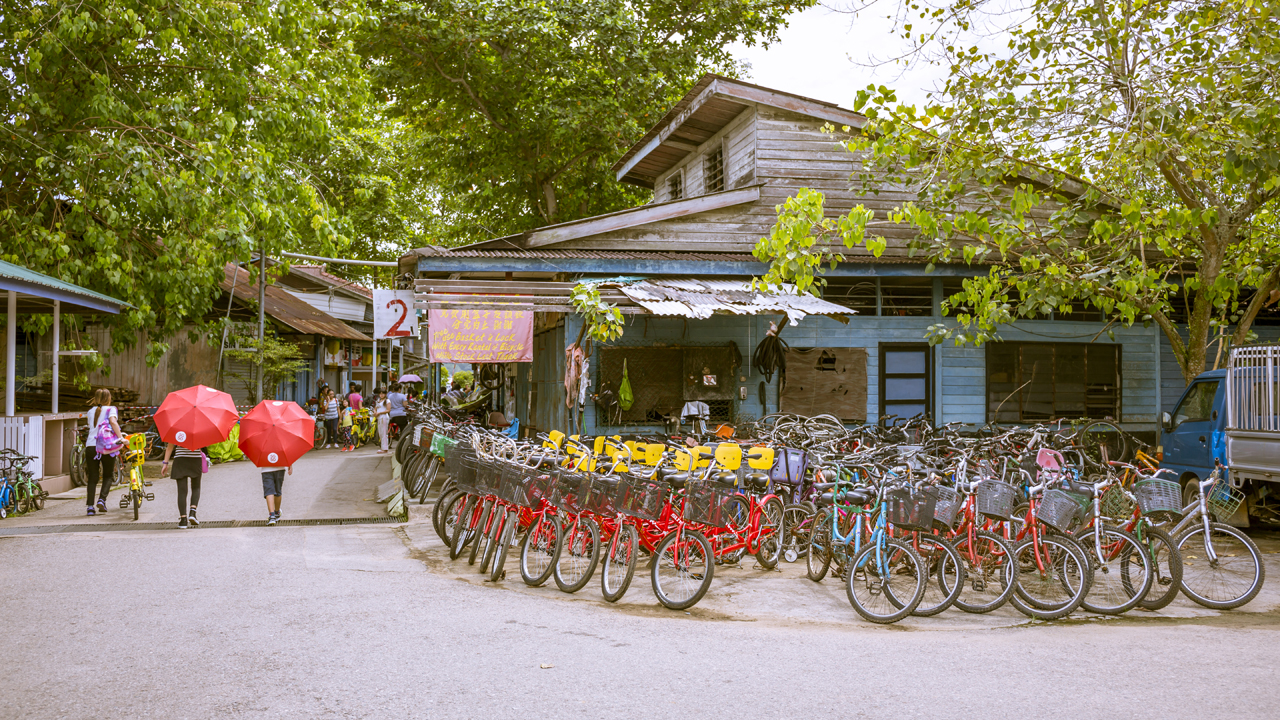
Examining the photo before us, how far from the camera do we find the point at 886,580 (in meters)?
7.02

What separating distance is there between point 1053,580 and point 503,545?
4.58 metres

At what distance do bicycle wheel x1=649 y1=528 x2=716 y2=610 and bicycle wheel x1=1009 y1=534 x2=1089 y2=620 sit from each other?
2384mm

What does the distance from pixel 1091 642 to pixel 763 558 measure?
3.15 meters

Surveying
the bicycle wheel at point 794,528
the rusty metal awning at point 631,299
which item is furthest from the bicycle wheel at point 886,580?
the rusty metal awning at point 631,299

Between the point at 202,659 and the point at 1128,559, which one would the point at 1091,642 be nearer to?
the point at 1128,559

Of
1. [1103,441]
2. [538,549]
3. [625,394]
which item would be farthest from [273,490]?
[1103,441]

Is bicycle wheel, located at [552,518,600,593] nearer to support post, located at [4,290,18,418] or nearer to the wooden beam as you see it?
the wooden beam

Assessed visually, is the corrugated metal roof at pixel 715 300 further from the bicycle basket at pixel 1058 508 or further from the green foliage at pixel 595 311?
the bicycle basket at pixel 1058 508

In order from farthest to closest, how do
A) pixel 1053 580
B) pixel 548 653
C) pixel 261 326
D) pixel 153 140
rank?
pixel 261 326
pixel 153 140
pixel 1053 580
pixel 548 653

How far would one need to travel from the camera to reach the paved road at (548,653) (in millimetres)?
4918

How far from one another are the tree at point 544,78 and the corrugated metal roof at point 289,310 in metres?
5.78

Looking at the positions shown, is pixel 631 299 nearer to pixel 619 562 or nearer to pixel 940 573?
pixel 619 562

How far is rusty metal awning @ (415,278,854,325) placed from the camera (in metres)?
12.5

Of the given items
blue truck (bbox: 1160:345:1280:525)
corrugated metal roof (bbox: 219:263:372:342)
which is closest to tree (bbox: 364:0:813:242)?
corrugated metal roof (bbox: 219:263:372:342)
